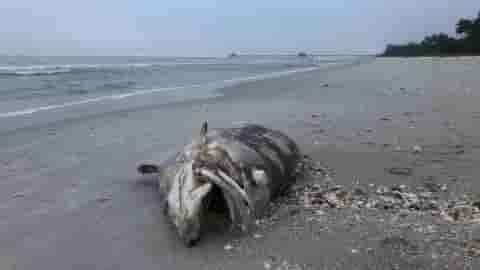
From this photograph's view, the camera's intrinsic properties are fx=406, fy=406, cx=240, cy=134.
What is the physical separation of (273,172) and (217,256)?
0.98m

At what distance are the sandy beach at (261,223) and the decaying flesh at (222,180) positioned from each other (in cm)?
16

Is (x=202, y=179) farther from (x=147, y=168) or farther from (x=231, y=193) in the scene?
(x=147, y=168)

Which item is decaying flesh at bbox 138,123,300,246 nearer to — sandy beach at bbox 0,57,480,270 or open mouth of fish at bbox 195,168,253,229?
open mouth of fish at bbox 195,168,253,229


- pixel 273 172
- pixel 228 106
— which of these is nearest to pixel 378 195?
pixel 273 172

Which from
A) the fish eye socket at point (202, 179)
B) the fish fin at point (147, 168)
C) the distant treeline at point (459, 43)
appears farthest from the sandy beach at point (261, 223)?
the distant treeline at point (459, 43)

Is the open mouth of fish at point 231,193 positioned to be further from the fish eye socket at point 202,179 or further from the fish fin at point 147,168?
the fish fin at point 147,168

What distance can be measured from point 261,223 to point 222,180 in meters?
0.55

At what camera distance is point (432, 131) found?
6242 mm

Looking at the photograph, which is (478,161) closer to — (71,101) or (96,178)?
(96,178)

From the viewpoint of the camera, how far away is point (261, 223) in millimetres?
3119

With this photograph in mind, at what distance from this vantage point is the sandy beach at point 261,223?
8.74 feet

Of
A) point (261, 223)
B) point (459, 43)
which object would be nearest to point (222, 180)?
point (261, 223)

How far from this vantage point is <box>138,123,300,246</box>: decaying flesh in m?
2.81

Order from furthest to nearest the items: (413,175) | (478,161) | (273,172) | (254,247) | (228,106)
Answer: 1. (228,106)
2. (478,161)
3. (413,175)
4. (273,172)
5. (254,247)
